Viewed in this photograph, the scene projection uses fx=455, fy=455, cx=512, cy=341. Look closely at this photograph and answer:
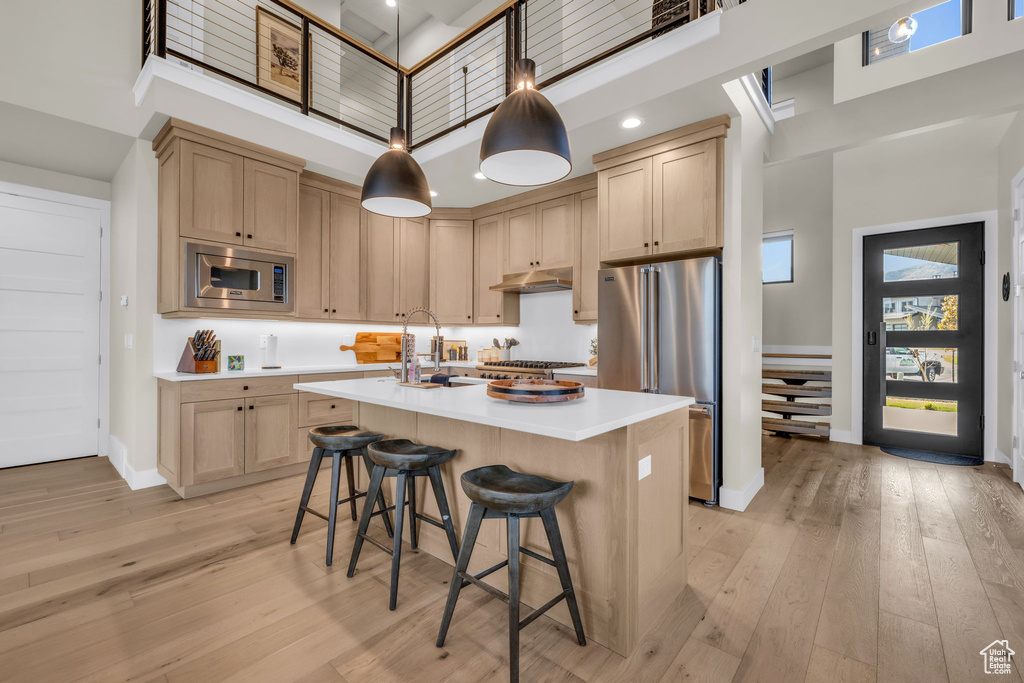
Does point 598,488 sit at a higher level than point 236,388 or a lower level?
lower

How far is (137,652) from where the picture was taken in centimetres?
171

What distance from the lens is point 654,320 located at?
11.1ft

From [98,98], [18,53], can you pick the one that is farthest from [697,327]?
[18,53]

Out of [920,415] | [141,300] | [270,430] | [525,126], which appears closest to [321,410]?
[270,430]

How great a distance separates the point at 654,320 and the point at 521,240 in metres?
2.01

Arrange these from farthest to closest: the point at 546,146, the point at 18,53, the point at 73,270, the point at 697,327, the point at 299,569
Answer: the point at 73,270 → the point at 697,327 → the point at 18,53 → the point at 299,569 → the point at 546,146

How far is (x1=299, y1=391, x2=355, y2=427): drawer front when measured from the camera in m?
3.88

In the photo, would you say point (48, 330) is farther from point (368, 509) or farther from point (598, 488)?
point (598, 488)

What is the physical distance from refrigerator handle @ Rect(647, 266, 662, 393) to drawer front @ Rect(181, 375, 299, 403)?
9.51 ft

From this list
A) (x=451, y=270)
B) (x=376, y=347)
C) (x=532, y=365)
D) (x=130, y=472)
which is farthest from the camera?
(x=451, y=270)

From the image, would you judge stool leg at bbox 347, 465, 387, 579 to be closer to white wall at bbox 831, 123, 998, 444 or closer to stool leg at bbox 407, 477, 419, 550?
A: stool leg at bbox 407, 477, 419, 550

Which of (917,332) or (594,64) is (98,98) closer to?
(594,64)

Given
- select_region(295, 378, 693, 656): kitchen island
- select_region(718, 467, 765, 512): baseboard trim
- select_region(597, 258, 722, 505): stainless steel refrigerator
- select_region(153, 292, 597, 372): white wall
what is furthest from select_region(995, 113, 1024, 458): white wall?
select_region(295, 378, 693, 656): kitchen island

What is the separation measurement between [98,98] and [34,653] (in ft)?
11.6
